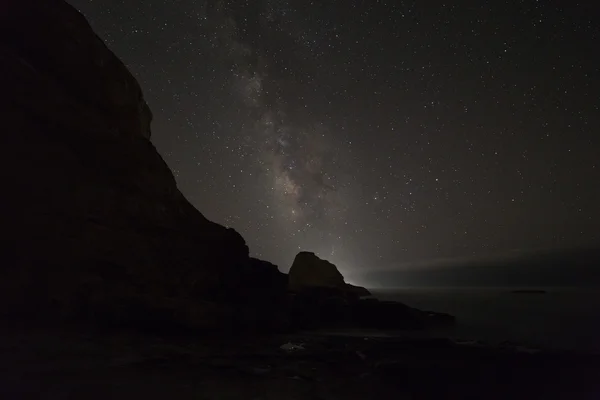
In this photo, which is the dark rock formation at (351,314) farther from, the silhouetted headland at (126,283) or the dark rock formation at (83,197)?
the dark rock formation at (83,197)

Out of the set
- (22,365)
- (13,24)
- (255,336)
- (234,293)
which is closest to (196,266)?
(234,293)

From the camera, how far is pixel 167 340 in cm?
1869

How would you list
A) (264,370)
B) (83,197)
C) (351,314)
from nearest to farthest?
1. (264,370)
2. (83,197)
3. (351,314)

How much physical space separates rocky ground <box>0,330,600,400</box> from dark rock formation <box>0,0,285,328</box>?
293 cm

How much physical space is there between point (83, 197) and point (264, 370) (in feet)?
44.7

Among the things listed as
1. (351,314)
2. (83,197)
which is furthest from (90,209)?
(351,314)

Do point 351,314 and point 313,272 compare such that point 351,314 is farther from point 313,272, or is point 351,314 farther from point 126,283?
point 313,272

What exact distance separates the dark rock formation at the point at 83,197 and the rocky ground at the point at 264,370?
2.93 metres

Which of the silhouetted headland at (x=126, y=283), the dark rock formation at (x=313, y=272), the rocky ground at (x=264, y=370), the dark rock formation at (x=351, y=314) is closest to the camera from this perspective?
the rocky ground at (x=264, y=370)

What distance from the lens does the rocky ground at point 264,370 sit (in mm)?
10859

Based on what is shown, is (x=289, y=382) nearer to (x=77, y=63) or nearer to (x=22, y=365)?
(x=22, y=365)

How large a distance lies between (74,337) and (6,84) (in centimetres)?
1283

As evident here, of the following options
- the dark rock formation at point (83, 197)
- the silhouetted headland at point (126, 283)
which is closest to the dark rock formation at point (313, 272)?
the silhouetted headland at point (126, 283)

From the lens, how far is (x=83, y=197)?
20781 millimetres
